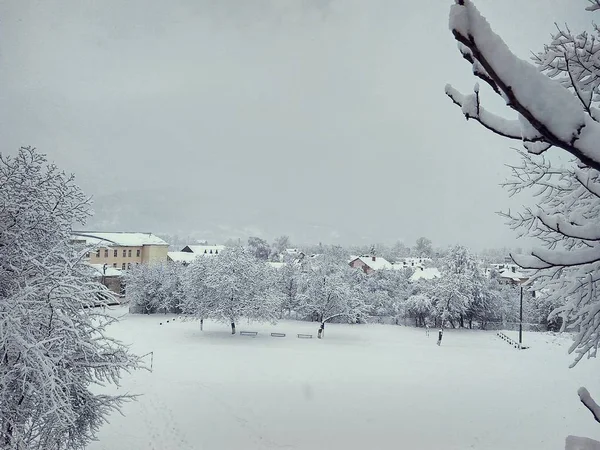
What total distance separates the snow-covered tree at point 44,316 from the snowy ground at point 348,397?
4.09m

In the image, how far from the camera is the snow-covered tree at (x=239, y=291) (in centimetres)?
2766

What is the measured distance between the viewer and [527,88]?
0.97 meters

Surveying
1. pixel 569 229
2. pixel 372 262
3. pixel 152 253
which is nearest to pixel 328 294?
pixel 372 262

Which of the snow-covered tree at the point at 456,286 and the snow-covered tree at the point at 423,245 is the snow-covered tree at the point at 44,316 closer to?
the snow-covered tree at the point at 456,286

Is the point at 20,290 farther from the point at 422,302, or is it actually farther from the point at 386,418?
the point at 422,302

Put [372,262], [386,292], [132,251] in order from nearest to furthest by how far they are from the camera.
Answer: [386,292], [132,251], [372,262]

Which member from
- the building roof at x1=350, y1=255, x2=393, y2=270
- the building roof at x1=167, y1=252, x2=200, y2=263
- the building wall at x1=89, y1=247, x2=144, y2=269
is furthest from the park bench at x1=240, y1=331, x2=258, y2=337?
the building roof at x1=167, y1=252, x2=200, y2=263

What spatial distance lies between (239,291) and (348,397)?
14.8m

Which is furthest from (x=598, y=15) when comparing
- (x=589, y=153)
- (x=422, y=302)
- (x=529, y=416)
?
(x=422, y=302)

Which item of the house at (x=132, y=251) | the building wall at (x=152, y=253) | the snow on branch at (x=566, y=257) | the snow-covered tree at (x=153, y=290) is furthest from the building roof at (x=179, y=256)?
the snow on branch at (x=566, y=257)

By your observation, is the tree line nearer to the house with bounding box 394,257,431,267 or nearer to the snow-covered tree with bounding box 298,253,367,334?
the snow-covered tree with bounding box 298,253,367,334

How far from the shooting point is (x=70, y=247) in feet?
23.4

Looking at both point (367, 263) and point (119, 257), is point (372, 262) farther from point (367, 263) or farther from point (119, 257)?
point (119, 257)

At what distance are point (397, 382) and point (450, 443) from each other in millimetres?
6109
